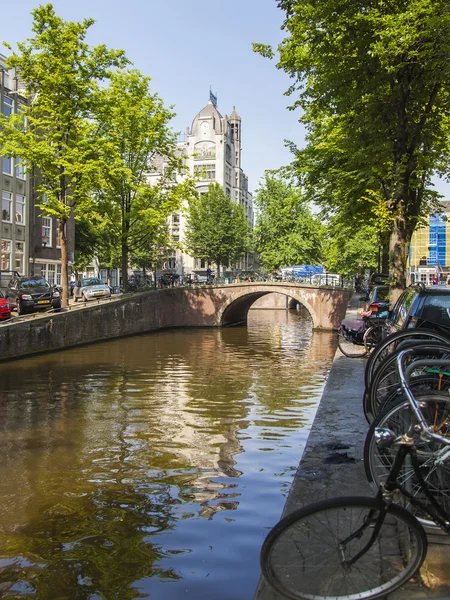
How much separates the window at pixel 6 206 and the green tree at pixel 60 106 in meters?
12.0

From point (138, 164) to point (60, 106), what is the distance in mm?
9004

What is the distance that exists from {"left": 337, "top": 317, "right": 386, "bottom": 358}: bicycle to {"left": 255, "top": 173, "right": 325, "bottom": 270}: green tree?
4438 cm

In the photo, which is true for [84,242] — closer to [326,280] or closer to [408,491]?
[326,280]

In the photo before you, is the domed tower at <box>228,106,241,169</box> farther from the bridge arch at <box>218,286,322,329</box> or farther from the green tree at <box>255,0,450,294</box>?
the green tree at <box>255,0,450,294</box>

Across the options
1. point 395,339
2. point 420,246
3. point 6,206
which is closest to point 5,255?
point 6,206

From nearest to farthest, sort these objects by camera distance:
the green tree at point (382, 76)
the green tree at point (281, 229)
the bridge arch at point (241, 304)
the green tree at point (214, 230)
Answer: the green tree at point (382, 76) → the bridge arch at point (241, 304) → the green tree at point (281, 229) → the green tree at point (214, 230)

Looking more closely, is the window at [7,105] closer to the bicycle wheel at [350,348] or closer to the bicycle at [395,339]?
the bicycle wheel at [350,348]

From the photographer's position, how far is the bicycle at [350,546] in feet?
10.2

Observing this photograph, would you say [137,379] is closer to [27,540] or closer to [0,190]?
[27,540]

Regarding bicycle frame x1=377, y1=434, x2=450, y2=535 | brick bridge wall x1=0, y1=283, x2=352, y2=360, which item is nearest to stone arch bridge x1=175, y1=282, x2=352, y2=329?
brick bridge wall x1=0, y1=283, x2=352, y2=360

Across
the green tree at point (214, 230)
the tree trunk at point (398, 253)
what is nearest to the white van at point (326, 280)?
the green tree at point (214, 230)

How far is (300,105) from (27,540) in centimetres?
1721

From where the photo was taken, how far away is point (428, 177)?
915 inches

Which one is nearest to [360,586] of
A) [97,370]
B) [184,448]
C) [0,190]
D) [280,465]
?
[280,465]
